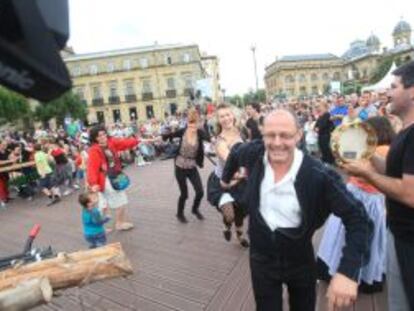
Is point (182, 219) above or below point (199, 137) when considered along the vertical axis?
below

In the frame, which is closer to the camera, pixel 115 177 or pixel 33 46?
pixel 33 46

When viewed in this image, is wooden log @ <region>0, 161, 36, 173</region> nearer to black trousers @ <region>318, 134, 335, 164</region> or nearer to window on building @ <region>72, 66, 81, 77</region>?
black trousers @ <region>318, 134, 335, 164</region>

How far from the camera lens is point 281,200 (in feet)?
9.04

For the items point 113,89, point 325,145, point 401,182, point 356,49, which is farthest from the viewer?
point 356,49

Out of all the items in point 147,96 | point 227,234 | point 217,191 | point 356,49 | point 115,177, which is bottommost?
point 227,234

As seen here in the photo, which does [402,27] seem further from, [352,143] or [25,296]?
[25,296]

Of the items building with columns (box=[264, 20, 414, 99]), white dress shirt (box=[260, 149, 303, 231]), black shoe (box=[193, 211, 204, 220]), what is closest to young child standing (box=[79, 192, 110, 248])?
black shoe (box=[193, 211, 204, 220])

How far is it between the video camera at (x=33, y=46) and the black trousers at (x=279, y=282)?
199cm

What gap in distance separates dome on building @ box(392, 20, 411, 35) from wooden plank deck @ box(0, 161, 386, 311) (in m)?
→ 115

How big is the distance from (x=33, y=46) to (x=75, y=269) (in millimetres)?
2292

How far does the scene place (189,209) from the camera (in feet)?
30.5

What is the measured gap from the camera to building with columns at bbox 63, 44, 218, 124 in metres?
79.6

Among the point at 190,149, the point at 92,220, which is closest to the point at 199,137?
the point at 190,149

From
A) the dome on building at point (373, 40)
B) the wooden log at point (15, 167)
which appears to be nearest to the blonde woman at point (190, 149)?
the wooden log at point (15, 167)
